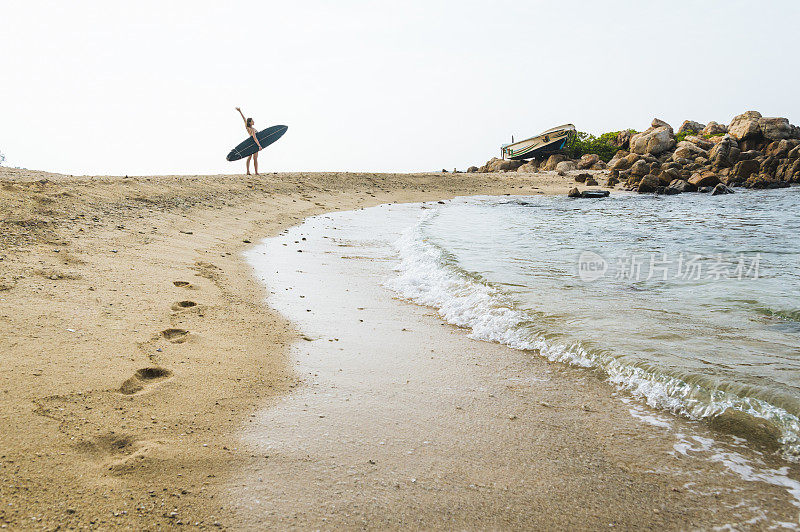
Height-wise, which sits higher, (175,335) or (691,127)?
(691,127)

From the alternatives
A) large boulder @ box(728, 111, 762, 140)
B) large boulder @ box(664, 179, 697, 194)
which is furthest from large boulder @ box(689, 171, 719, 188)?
large boulder @ box(728, 111, 762, 140)

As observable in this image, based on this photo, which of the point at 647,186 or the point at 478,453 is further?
the point at 647,186

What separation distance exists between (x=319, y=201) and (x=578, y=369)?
14.0 meters

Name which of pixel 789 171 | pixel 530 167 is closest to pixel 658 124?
pixel 530 167

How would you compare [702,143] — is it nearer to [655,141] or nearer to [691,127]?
[655,141]

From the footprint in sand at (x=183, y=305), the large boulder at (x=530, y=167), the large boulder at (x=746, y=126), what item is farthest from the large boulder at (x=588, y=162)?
the footprint in sand at (x=183, y=305)

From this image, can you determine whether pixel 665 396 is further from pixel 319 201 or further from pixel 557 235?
pixel 319 201

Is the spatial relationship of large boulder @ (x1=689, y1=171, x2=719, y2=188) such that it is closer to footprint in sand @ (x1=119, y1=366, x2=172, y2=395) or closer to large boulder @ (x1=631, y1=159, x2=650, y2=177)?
large boulder @ (x1=631, y1=159, x2=650, y2=177)

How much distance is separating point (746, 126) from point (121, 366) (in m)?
38.2

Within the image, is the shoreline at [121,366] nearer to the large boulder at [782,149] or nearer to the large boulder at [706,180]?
the large boulder at [706,180]

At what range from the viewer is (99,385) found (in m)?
2.72

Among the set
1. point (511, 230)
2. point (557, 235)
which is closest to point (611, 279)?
point (557, 235)

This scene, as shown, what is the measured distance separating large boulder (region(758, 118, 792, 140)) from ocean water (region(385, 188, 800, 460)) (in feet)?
82.2

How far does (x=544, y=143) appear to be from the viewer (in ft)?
125
